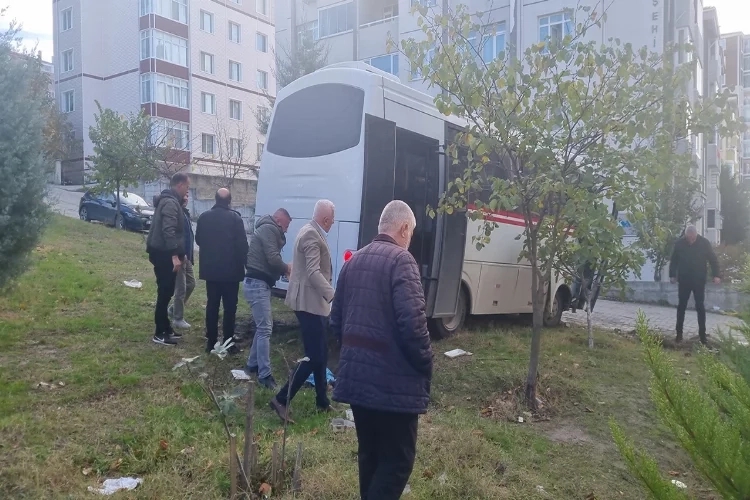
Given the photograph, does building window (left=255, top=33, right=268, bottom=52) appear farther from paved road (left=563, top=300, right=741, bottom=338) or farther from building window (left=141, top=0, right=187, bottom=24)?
paved road (left=563, top=300, right=741, bottom=338)

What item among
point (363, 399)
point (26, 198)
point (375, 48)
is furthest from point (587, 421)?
point (375, 48)

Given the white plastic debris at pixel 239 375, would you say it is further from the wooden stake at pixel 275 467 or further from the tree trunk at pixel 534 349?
the tree trunk at pixel 534 349

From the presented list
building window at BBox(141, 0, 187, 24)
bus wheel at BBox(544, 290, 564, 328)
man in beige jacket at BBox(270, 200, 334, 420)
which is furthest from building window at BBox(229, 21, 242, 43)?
man in beige jacket at BBox(270, 200, 334, 420)

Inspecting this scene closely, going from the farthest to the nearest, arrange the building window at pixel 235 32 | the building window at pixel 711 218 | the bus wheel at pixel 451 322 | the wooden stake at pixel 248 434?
1. the building window at pixel 235 32
2. the building window at pixel 711 218
3. the bus wheel at pixel 451 322
4. the wooden stake at pixel 248 434

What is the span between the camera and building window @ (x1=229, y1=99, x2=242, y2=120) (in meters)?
46.3

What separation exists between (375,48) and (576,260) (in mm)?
24531

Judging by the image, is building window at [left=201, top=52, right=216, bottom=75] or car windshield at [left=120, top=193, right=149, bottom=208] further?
building window at [left=201, top=52, right=216, bottom=75]

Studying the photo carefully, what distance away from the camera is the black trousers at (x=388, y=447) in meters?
3.51

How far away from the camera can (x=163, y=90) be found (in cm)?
4109

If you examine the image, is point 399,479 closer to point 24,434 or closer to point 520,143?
→ point 24,434

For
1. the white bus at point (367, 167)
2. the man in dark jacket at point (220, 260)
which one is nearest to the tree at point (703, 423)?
the man in dark jacket at point (220, 260)

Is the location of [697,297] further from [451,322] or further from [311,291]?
[311,291]

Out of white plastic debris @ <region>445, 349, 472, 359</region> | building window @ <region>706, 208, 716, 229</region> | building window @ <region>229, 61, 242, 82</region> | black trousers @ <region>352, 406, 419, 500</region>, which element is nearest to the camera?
black trousers @ <region>352, 406, 419, 500</region>

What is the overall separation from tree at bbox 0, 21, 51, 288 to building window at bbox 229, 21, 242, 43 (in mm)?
41899
